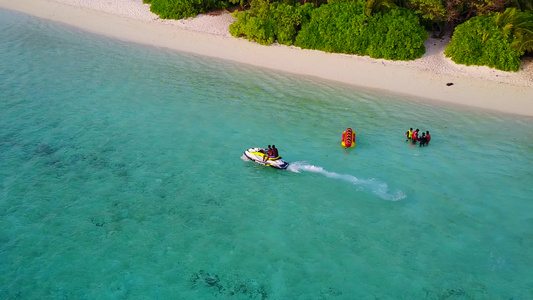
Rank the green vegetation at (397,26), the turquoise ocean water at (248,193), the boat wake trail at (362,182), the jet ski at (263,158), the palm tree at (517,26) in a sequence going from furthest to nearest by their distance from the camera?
the green vegetation at (397,26)
the palm tree at (517,26)
the jet ski at (263,158)
the boat wake trail at (362,182)
the turquoise ocean water at (248,193)

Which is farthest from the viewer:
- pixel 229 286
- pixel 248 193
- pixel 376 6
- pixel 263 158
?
pixel 376 6

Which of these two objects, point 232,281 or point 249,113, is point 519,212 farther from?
point 249,113

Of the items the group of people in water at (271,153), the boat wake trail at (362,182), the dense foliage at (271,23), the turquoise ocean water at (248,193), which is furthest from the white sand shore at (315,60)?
the group of people in water at (271,153)

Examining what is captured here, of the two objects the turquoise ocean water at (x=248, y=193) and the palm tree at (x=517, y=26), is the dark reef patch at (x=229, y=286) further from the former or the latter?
the palm tree at (x=517, y=26)

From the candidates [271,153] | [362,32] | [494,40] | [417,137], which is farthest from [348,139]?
[494,40]

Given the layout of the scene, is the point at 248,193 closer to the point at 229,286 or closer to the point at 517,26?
the point at 229,286
